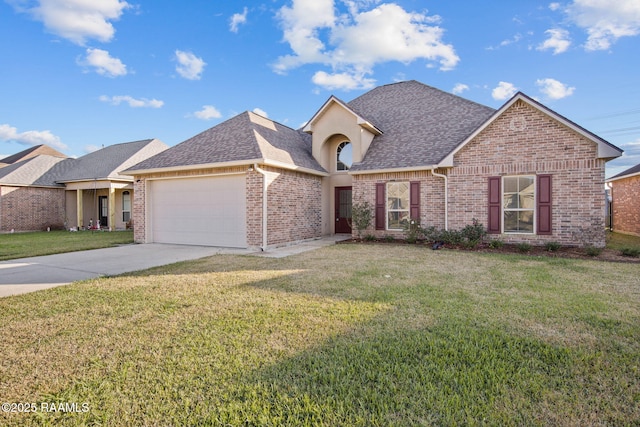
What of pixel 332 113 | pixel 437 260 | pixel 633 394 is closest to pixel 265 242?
pixel 437 260

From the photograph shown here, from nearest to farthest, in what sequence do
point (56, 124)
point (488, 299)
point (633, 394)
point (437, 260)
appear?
point (633, 394)
point (488, 299)
point (437, 260)
point (56, 124)

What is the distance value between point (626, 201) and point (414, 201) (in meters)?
13.4

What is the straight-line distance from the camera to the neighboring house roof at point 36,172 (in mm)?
20438

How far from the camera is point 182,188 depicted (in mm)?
12547

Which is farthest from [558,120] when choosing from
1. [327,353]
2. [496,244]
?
[327,353]

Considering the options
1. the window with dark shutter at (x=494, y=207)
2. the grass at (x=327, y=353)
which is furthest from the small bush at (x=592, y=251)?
the grass at (x=327, y=353)

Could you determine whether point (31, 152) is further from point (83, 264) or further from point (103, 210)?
point (83, 264)

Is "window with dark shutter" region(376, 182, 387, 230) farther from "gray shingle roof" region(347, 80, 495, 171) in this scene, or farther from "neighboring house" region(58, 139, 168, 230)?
"neighboring house" region(58, 139, 168, 230)

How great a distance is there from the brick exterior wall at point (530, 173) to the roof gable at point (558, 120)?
0.52ft

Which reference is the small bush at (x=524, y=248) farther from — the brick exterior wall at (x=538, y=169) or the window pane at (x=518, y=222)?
the window pane at (x=518, y=222)

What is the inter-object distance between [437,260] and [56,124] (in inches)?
916

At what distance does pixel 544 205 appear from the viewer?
1043cm

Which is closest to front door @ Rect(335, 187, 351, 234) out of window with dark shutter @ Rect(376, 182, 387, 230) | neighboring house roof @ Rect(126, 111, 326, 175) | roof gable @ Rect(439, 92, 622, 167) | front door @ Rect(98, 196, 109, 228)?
neighboring house roof @ Rect(126, 111, 326, 175)

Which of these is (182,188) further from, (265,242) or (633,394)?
(633,394)
